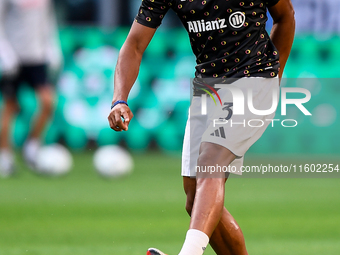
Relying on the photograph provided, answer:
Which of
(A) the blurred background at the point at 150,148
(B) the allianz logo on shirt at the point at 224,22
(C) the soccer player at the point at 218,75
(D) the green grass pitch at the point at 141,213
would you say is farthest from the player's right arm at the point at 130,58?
(A) the blurred background at the point at 150,148

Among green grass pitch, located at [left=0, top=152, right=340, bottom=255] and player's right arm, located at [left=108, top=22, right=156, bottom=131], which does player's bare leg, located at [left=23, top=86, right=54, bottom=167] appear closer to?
green grass pitch, located at [left=0, top=152, right=340, bottom=255]

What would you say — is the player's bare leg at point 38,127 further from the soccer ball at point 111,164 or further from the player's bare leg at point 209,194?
the player's bare leg at point 209,194

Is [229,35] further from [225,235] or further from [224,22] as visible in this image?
[225,235]

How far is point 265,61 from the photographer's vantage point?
3957mm

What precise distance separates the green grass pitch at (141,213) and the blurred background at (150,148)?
0.01m

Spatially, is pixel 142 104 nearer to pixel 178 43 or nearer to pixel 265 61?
pixel 178 43

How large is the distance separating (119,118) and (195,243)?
0.80 metres

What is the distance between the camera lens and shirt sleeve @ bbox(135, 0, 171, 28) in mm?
4035

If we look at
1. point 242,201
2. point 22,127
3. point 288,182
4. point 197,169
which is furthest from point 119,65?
point 22,127

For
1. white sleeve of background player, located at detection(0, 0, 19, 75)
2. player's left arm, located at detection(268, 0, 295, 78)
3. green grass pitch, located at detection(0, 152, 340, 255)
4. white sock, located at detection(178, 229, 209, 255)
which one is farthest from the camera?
white sleeve of background player, located at detection(0, 0, 19, 75)

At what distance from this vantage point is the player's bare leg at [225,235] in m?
4.03

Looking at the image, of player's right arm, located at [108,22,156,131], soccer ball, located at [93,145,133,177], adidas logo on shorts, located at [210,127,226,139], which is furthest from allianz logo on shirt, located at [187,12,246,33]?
soccer ball, located at [93,145,133,177]

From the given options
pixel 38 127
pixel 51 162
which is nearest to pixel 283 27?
pixel 51 162

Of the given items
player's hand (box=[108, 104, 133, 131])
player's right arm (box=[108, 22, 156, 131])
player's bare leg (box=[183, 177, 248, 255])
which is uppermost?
player's right arm (box=[108, 22, 156, 131])
